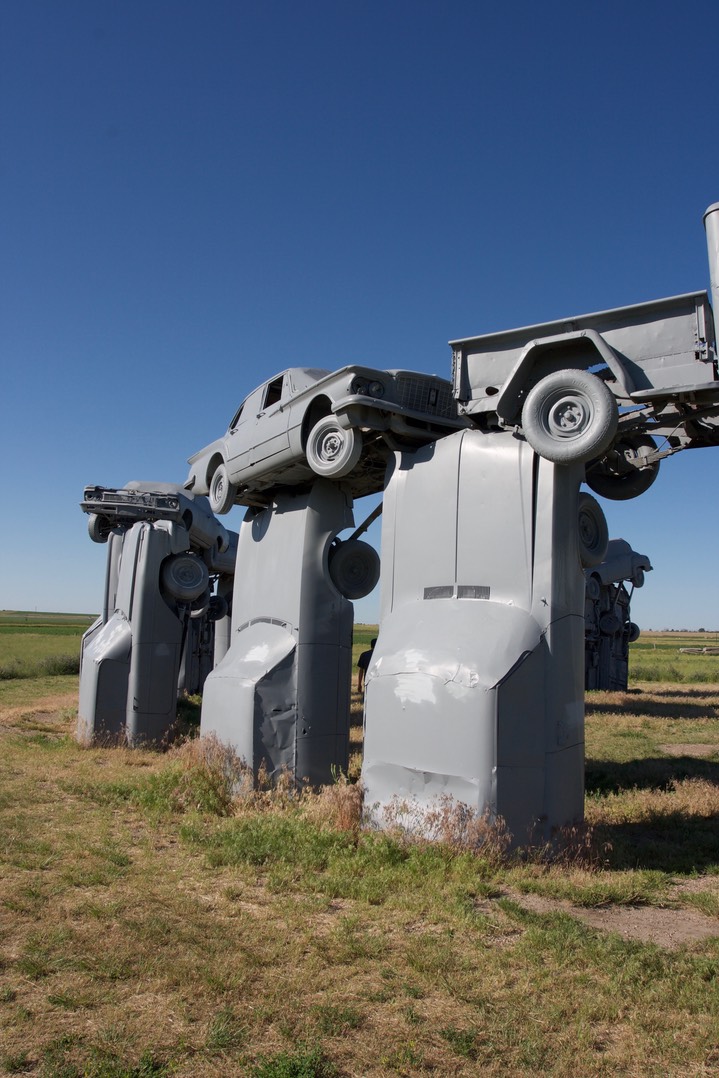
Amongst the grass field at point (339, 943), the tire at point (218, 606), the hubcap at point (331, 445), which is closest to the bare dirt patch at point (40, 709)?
the tire at point (218, 606)

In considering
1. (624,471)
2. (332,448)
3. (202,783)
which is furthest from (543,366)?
(202,783)

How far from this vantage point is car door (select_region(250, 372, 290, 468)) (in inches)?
432

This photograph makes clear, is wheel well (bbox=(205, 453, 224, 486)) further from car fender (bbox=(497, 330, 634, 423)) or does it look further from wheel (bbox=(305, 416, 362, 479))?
car fender (bbox=(497, 330, 634, 423))

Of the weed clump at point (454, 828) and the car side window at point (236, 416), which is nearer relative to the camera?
the weed clump at point (454, 828)

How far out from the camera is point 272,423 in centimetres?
1130

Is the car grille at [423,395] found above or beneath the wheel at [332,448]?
above

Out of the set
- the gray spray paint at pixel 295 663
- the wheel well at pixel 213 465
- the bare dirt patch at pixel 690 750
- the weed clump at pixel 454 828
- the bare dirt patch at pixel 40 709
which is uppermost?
the wheel well at pixel 213 465

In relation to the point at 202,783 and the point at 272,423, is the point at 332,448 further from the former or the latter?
the point at 202,783

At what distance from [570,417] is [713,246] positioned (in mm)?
1840

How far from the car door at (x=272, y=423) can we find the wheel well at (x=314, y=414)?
0.32m

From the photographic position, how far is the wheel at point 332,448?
9.55 meters

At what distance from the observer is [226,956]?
16.9 feet

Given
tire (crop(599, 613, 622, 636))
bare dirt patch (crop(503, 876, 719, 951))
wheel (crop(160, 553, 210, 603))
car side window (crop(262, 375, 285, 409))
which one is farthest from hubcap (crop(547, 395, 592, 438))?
tire (crop(599, 613, 622, 636))

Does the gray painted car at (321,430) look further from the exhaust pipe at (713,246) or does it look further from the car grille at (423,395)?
the exhaust pipe at (713,246)
